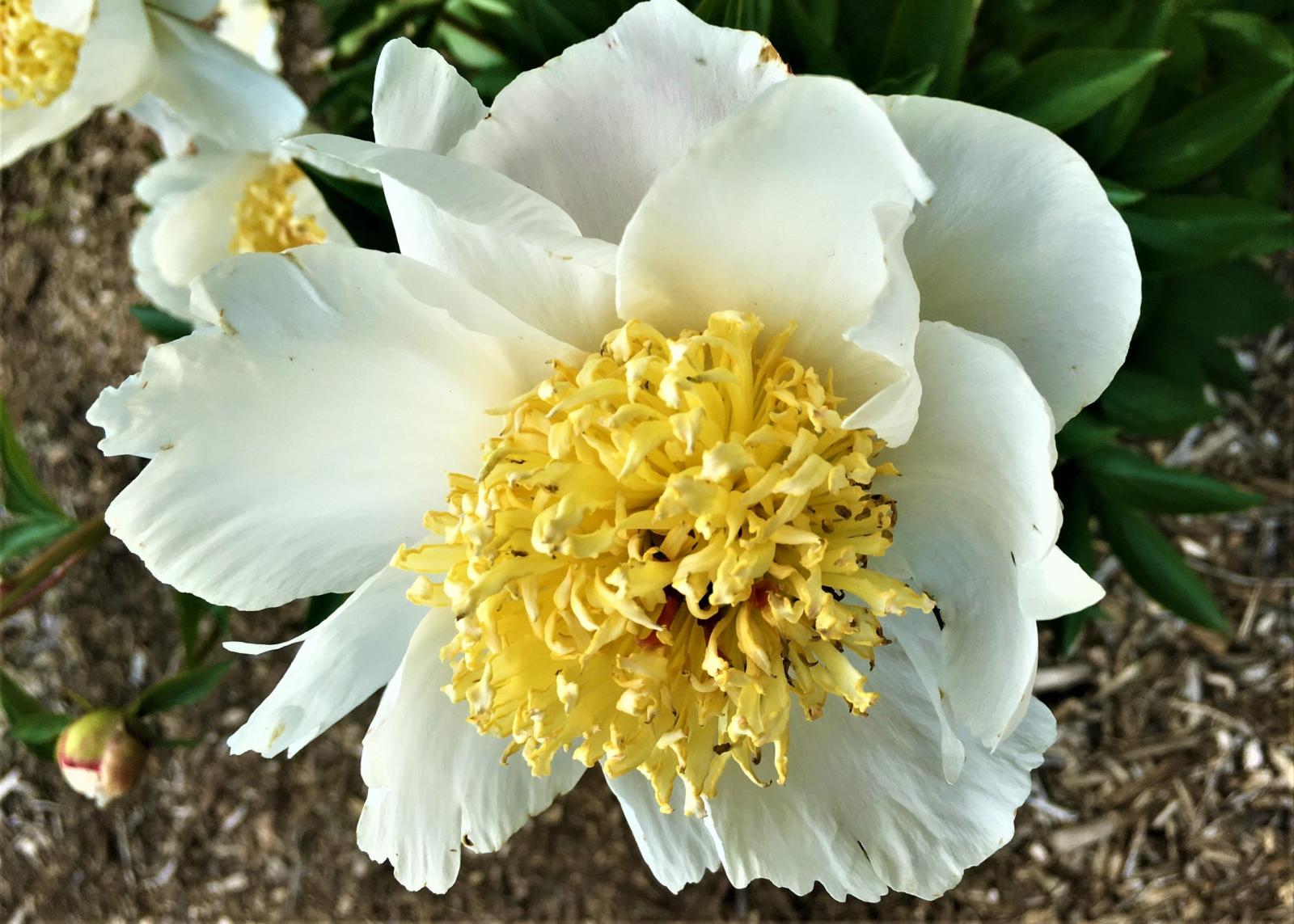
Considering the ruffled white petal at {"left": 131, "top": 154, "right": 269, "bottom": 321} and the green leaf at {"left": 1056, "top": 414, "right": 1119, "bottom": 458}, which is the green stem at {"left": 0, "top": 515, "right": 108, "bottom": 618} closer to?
the ruffled white petal at {"left": 131, "top": 154, "right": 269, "bottom": 321}

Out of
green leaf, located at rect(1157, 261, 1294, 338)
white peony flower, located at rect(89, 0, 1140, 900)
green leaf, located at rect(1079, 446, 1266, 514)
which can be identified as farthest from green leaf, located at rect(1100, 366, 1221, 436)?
white peony flower, located at rect(89, 0, 1140, 900)

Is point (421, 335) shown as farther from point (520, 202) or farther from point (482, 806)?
point (482, 806)

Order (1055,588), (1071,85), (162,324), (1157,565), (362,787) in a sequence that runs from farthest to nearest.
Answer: (362,787) < (162,324) < (1157,565) < (1071,85) < (1055,588)

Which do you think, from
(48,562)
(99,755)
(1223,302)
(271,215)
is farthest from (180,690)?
(1223,302)

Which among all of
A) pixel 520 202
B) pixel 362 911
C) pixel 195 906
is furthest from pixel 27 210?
pixel 520 202

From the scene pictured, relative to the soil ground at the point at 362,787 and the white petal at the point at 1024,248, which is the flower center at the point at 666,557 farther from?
the soil ground at the point at 362,787

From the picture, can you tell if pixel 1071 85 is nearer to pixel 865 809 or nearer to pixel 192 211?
pixel 865 809

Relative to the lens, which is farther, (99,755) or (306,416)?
(99,755)
